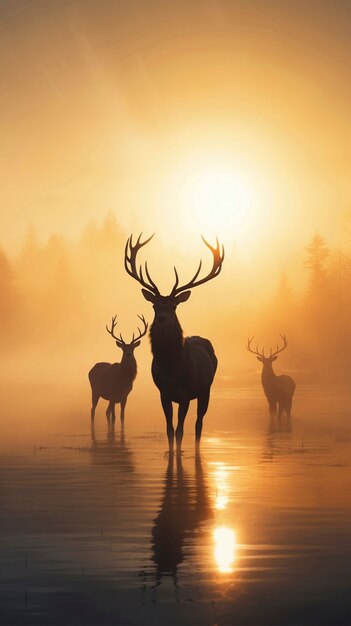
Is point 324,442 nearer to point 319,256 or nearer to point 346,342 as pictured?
point 346,342

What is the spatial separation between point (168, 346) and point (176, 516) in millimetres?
7275

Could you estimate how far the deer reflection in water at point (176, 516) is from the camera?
32.6 feet

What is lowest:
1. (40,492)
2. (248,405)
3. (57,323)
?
(57,323)

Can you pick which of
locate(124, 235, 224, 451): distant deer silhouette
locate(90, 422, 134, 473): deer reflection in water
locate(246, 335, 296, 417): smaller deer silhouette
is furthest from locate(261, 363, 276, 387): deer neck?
locate(124, 235, 224, 451): distant deer silhouette

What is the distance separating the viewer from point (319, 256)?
391 ft

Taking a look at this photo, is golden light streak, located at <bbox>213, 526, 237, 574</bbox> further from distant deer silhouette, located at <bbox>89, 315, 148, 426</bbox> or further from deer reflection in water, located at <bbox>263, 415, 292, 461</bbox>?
distant deer silhouette, located at <bbox>89, 315, 148, 426</bbox>

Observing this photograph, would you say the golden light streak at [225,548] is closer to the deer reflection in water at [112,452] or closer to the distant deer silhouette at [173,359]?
the deer reflection in water at [112,452]

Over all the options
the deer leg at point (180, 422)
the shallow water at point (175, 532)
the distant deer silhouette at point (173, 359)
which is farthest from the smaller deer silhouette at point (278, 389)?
the deer leg at point (180, 422)

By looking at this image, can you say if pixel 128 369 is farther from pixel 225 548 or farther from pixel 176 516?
pixel 225 548

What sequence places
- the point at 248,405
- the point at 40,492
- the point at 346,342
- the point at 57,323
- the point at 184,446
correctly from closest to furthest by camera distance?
the point at 40,492 → the point at 184,446 → the point at 248,405 → the point at 346,342 → the point at 57,323

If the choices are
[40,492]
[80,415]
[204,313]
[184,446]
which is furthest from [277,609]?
[204,313]

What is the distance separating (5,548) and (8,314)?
462 feet

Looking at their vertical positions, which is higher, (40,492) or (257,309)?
(40,492)

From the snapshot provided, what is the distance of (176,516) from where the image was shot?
40.9 feet
